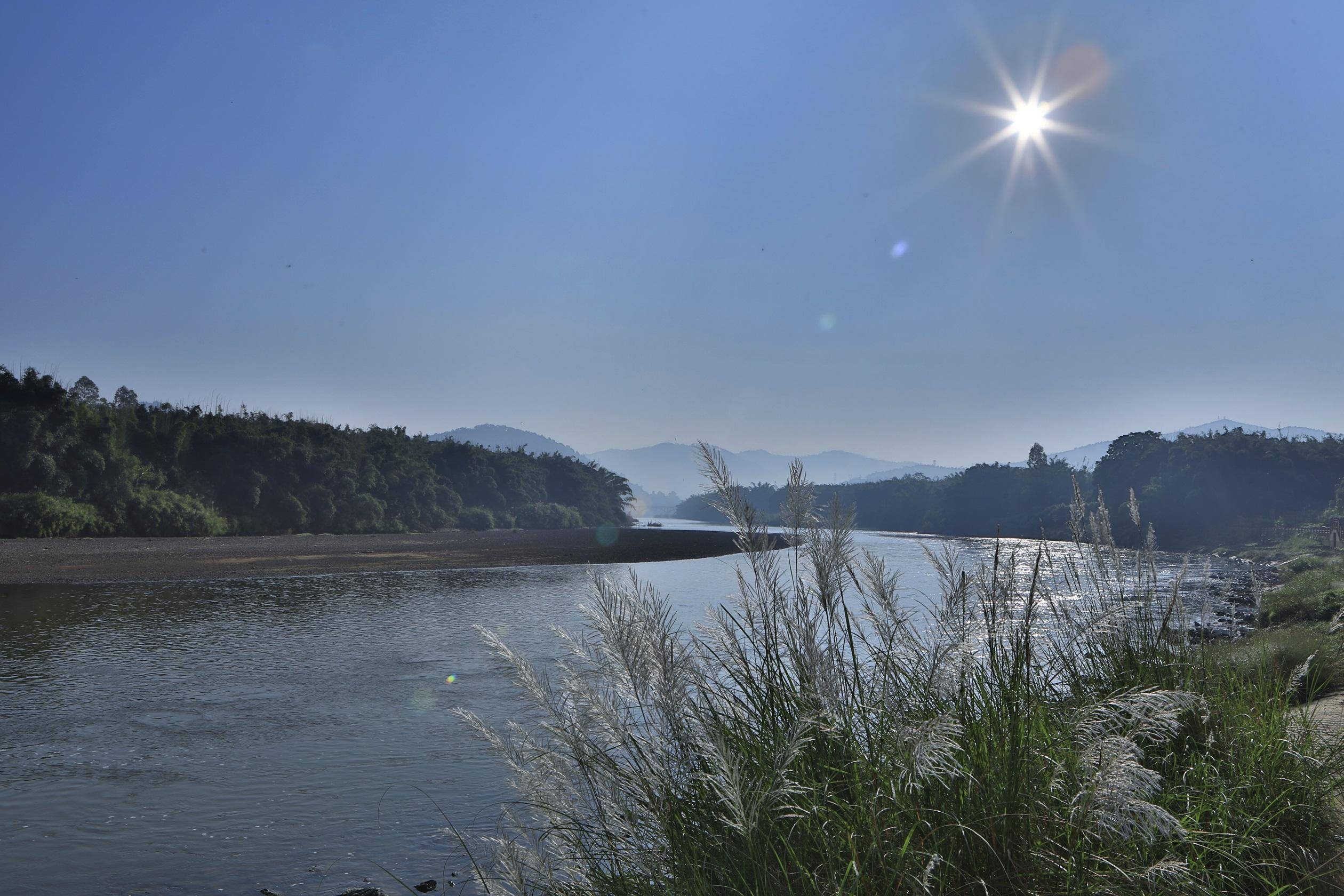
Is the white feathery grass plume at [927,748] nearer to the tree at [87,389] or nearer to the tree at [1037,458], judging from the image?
the tree at [87,389]

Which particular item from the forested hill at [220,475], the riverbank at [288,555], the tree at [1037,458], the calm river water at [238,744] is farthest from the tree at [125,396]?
the tree at [1037,458]

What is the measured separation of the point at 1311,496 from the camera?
61.8 m

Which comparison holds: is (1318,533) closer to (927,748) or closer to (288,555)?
(288,555)

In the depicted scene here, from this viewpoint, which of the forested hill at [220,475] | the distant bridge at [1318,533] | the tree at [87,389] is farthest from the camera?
the tree at [87,389]

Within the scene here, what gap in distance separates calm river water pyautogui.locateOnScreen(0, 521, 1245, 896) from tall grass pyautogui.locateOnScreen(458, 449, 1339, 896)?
107 cm

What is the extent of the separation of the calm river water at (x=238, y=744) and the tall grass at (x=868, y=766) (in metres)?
1.07

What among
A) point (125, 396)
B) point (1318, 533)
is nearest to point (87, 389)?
point (125, 396)

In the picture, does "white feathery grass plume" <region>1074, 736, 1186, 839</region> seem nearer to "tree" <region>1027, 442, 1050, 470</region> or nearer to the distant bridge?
the distant bridge

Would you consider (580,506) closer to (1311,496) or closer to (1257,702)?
(1311,496)

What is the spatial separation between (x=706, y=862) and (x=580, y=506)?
96063 mm

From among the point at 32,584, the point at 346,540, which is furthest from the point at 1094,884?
the point at 346,540

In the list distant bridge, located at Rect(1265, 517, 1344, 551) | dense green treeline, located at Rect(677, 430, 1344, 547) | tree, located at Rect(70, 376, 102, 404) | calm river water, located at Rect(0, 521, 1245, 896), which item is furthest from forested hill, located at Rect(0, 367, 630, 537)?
distant bridge, located at Rect(1265, 517, 1344, 551)

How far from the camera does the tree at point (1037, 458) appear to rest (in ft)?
303

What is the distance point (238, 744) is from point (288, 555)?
27.5 meters
